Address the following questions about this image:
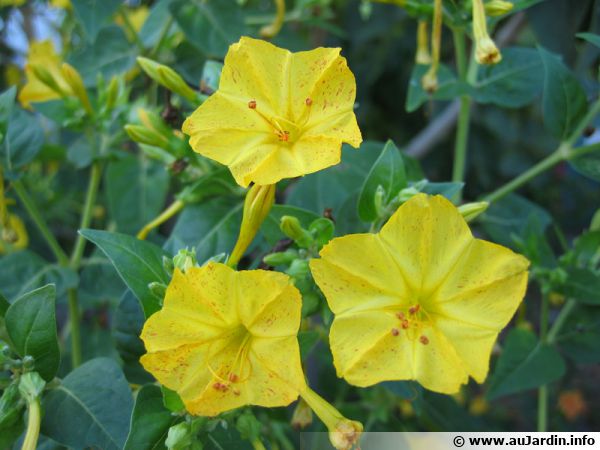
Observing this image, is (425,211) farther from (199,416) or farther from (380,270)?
(199,416)

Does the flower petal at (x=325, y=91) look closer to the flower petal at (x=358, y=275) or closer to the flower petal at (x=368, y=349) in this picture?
the flower petal at (x=358, y=275)

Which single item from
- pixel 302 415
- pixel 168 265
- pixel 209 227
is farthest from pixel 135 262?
pixel 302 415

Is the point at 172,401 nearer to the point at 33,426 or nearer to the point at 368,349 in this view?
the point at 33,426

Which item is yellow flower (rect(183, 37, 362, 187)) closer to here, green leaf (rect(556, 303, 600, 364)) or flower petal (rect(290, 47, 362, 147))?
flower petal (rect(290, 47, 362, 147))

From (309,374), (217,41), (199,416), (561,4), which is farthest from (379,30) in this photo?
(199,416)

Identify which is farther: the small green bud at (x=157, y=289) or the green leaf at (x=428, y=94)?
the green leaf at (x=428, y=94)

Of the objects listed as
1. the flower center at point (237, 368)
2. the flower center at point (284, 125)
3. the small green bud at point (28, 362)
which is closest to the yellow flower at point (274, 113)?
the flower center at point (284, 125)
